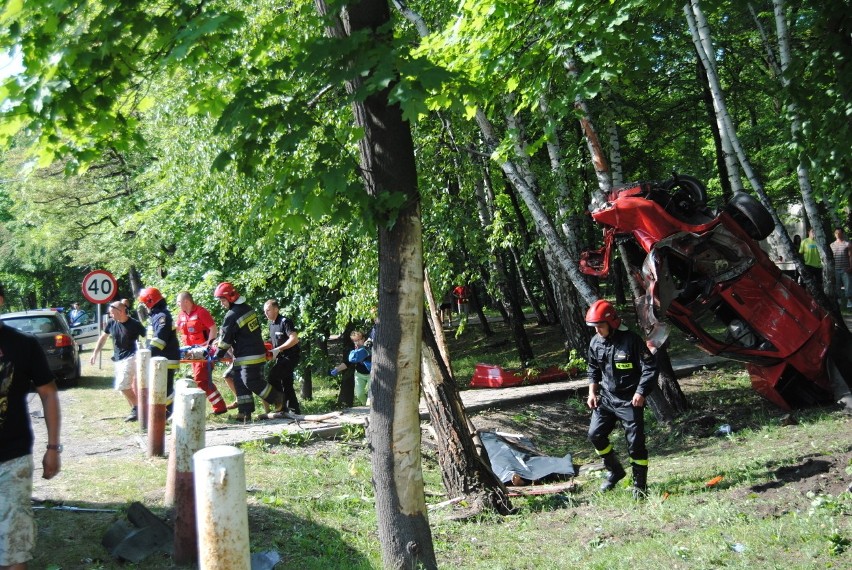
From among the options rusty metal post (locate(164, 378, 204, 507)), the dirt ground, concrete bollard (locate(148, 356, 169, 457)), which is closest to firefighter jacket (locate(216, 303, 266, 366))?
the dirt ground

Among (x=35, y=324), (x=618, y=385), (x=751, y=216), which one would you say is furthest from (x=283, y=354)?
(x=35, y=324)

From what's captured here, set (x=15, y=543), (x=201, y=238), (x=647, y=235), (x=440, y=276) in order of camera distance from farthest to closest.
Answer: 1. (x=201, y=238)
2. (x=440, y=276)
3. (x=647, y=235)
4. (x=15, y=543)

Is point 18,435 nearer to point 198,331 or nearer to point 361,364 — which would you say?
point 198,331

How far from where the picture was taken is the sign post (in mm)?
15672

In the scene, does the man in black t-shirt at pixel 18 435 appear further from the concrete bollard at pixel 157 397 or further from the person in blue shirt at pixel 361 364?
the person in blue shirt at pixel 361 364

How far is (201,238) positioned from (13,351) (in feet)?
34.9

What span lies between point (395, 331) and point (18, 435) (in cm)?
223

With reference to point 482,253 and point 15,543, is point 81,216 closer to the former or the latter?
point 482,253

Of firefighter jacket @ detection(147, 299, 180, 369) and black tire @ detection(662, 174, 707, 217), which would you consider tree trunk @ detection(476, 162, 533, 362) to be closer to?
black tire @ detection(662, 174, 707, 217)

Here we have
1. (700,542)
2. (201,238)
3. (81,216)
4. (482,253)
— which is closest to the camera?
(700,542)

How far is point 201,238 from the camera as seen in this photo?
49.7 feet

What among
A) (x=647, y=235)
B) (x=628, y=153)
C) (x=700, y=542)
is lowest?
(x=700, y=542)

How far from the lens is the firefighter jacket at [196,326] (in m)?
11.4

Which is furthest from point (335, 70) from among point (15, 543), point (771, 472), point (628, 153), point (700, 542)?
point (628, 153)
